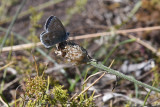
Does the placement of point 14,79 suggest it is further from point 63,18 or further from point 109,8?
point 109,8

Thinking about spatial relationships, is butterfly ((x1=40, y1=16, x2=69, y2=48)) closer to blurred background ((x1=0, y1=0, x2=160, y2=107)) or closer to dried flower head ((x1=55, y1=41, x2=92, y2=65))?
dried flower head ((x1=55, y1=41, x2=92, y2=65))

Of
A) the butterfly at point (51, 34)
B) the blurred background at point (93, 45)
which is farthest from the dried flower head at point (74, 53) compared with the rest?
the blurred background at point (93, 45)

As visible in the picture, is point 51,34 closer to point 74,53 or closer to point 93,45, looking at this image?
point 74,53

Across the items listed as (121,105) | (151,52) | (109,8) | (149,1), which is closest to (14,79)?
(121,105)

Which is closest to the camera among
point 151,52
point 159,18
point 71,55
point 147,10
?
point 71,55

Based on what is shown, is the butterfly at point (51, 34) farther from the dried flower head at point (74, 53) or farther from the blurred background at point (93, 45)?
the blurred background at point (93, 45)

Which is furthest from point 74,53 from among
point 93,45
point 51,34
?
point 93,45
